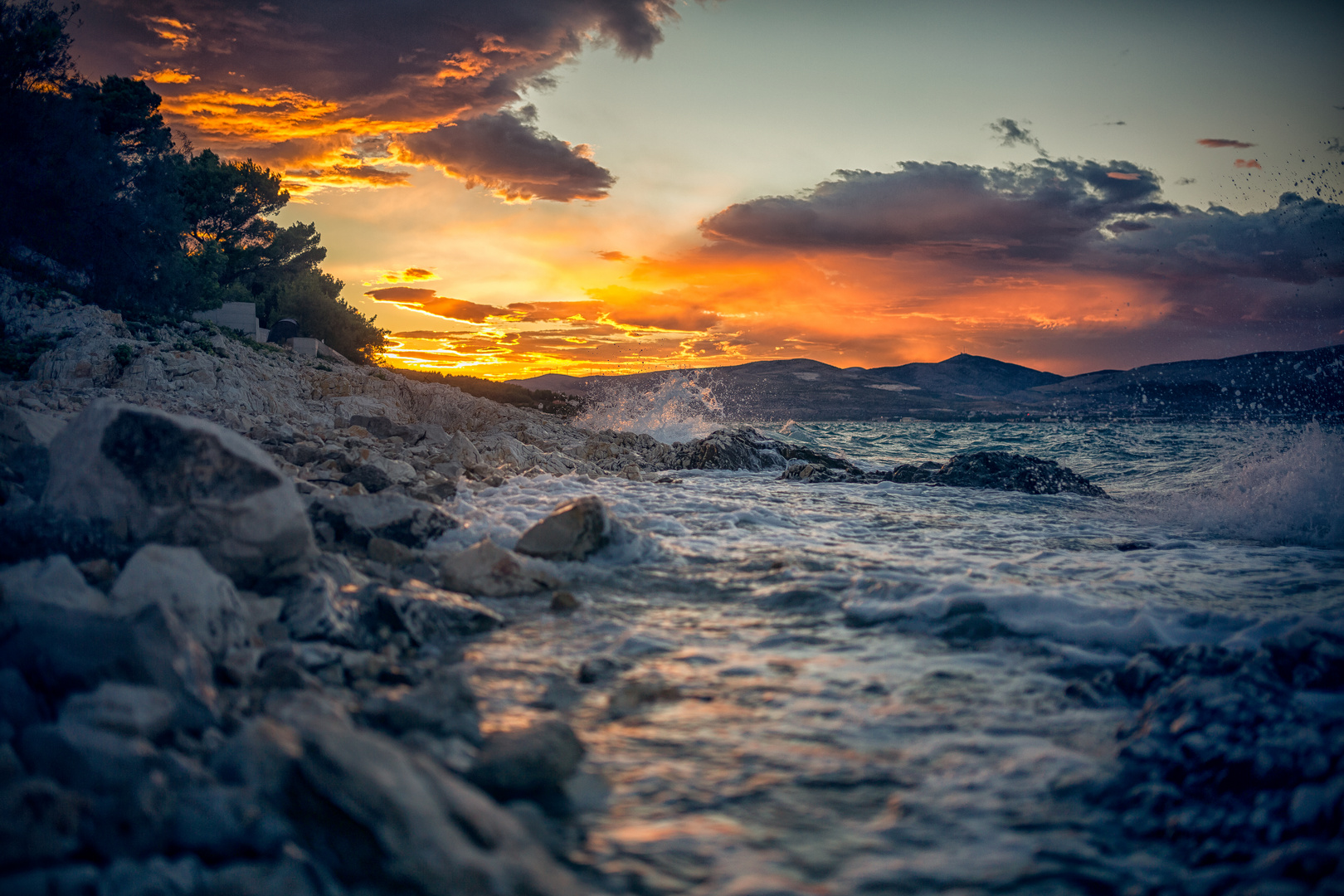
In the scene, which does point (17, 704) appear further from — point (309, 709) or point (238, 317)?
point (238, 317)

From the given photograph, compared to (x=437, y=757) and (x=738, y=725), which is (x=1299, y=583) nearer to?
(x=738, y=725)

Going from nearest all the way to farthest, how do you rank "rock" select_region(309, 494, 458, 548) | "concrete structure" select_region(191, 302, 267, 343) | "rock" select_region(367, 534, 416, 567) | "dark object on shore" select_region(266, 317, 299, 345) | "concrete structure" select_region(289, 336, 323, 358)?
"rock" select_region(367, 534, 416, 567), "rock" select_region(309, 494, 458, 548), "concrete structure" select_region(191, 302, 267, 343), "concrete structure" select_region(289, 336, 323, 358), "dark object on shore" select_region(266, 317, 299, 345)

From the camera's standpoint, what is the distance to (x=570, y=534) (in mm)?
5020

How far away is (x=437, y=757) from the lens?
2.13 meters

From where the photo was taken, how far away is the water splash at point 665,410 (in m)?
20.5

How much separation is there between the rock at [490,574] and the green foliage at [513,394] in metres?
21.9

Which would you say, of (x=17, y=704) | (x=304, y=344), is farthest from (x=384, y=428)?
(x=304, y=344)

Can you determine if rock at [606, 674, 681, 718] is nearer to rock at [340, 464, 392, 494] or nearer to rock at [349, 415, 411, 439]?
rock at [340, 464, 392, 494]

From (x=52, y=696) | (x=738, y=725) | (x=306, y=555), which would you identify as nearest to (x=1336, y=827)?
(x=738, y=725)

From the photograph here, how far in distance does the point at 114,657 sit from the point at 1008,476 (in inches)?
444

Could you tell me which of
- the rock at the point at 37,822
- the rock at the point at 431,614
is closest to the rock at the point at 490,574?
the rock at the point at 431,614

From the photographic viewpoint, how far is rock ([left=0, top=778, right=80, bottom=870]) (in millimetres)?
1440

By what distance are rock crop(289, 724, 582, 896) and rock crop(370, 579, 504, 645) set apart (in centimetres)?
150

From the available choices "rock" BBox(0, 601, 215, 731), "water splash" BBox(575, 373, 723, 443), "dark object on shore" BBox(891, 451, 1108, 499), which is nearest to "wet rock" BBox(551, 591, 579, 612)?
"rock" BBox(0, 601, 215, 731)
